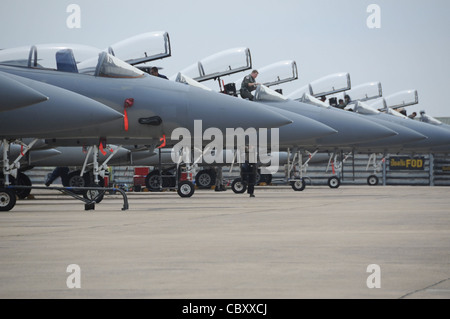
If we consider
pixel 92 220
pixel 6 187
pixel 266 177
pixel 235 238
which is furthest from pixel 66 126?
pixel 266 177

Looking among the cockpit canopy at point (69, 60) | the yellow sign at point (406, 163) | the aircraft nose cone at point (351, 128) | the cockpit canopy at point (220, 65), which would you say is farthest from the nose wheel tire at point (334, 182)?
the cockpit canopy at point (69, 60)

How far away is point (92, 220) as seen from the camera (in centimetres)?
1074

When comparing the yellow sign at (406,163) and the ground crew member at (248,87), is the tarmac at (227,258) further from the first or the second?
the yellow sign at (406,163)

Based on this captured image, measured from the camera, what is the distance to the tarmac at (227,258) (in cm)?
465

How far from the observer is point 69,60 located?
52.2ft

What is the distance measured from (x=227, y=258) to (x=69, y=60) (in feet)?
34.5

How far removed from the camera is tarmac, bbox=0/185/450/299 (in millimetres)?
4648

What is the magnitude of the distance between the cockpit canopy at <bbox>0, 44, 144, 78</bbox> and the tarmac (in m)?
5.58

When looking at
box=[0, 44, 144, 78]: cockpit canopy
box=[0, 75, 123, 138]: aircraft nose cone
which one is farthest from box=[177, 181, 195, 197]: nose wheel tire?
box=[0, 75, 123, 138]: aircraft nose cone

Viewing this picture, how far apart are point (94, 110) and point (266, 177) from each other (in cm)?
2483

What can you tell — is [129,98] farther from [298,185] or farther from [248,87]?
[298,185]

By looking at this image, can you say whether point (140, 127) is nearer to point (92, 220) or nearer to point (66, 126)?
point (66, 126)

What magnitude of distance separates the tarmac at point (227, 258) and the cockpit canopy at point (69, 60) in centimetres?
558
